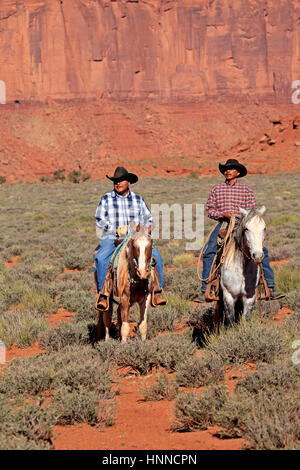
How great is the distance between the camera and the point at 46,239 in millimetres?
19828

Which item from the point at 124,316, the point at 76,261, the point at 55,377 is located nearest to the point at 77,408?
the point at 55,377

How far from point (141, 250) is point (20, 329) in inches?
126

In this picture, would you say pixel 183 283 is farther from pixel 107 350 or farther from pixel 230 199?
pixel 107 350

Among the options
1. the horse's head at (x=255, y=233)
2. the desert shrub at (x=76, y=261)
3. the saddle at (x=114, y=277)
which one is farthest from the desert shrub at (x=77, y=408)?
the desert shrub at (x=76, y=261)

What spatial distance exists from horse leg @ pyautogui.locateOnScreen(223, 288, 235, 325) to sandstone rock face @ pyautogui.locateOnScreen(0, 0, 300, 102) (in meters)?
97.6

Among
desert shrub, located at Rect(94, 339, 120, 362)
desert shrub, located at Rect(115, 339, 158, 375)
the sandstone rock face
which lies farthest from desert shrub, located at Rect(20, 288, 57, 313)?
the sandstone rock face

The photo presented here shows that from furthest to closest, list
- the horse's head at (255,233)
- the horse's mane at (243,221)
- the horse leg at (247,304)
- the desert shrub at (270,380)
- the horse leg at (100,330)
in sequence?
the horse leg at (100,330), the horse leg at (247,304), the horse's mane at (243,221), the horse's head at (255,233), the desert shrub at (270,380)

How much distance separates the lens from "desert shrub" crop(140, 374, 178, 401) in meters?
5.53

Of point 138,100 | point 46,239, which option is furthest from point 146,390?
point 138,100

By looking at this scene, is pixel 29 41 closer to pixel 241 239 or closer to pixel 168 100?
pixel 168 100

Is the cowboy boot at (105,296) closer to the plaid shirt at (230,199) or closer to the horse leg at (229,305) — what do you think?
the horse leg at (229,305)

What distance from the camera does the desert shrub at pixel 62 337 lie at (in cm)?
765

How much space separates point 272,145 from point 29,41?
6206 centimetres

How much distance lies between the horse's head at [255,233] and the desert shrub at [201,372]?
1213 millimetres
